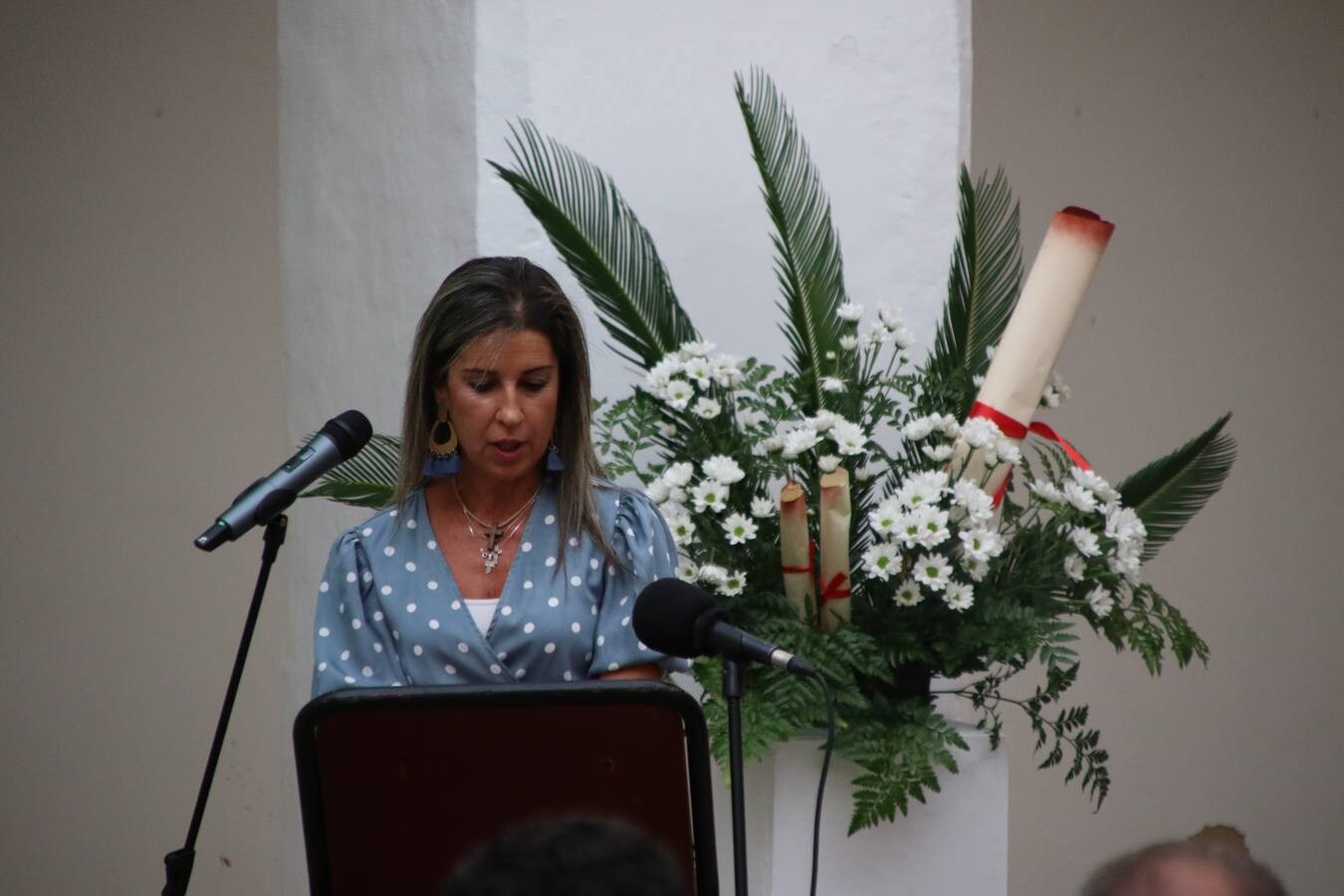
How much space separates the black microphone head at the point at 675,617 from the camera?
1.90 meters

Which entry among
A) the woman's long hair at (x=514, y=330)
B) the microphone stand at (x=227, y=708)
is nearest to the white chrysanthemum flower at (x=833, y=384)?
the woman's long hair at (x=514, y=330)

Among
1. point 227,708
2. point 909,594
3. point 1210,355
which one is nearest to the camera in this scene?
point 227,708

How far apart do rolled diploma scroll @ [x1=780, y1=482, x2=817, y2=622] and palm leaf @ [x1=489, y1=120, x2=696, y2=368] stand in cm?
50

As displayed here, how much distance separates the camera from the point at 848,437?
3053 mm

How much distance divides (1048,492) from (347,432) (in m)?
1.43

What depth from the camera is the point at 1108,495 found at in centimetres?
314

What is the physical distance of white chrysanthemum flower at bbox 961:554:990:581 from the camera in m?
2.99

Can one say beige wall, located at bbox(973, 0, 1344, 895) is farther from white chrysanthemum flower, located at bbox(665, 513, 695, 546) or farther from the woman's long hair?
the woman's long hair

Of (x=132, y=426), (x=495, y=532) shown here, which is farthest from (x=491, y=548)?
(x=132, y=426)

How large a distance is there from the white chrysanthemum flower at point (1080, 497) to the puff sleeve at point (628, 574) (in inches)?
34.9

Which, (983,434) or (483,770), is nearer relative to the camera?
(483,770)

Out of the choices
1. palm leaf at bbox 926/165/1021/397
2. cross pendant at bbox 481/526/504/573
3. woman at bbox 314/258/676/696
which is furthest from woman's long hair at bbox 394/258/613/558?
palm leaf at bbox 926/165/1021/397

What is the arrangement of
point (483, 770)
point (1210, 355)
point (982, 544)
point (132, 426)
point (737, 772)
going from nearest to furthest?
point (483, 770) → point (737, 772) → point (982, 544) → point (132, 426) → point (1210, 355)

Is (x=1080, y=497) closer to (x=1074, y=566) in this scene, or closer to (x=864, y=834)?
(x=1074, y=566)
